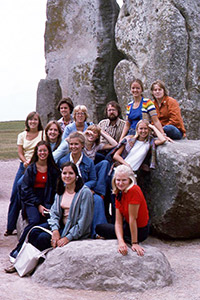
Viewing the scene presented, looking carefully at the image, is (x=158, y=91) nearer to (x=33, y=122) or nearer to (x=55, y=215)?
(x=33, y=122)

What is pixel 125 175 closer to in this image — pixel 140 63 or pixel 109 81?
pixel 140 63

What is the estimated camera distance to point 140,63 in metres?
10.2

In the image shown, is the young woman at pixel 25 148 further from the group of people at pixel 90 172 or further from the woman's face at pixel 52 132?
the woman's face at pixel 52 132

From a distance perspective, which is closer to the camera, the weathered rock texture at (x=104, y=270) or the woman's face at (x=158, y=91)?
the weathered rock texture at (x=104, y=270)

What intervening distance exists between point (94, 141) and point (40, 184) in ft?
3.42

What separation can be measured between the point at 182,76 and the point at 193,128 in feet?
3.55

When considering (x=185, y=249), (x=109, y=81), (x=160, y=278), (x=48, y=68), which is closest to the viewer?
(x=160, y=278)

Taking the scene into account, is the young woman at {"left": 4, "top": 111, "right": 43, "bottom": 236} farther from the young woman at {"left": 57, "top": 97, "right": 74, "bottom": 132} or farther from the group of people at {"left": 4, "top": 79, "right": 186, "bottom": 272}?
the young woman at {"left": 57, "top": 97, "right": 74, "bottom": 132}

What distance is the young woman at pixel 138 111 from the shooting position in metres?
6.65

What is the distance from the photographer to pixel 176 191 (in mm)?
6246

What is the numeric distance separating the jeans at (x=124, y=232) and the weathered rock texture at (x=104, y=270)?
0.77 ft

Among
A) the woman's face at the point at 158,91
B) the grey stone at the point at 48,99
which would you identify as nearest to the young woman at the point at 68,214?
the woman's face at the point at 158,91

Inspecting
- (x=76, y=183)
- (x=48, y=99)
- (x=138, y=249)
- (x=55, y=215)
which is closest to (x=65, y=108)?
(x=76, y=183)

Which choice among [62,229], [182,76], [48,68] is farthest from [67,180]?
[48,68]
